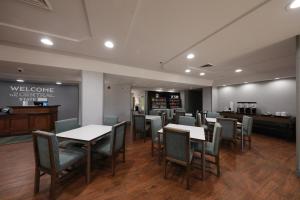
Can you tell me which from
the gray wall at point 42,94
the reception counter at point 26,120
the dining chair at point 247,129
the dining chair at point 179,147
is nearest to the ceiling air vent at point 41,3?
the dining chair at point 179,147

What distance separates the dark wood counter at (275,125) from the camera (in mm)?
4285

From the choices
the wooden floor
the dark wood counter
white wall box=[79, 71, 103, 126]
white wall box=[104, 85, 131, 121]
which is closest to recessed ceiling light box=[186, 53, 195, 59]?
white wall box=[79, 71, 103, 126]

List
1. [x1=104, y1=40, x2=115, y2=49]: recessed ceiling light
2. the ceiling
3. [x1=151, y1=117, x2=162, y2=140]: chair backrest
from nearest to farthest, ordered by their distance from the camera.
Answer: the ceiling, [x1=104, y1=40, x2=115, y2=49]: recessed ceiling light, [x1=151, y1=117, x2=162, y2=140]: chair backrest

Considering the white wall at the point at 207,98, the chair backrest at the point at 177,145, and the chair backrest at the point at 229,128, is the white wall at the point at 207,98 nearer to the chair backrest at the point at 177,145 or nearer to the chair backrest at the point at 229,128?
the chair backrest at the point at 229,128

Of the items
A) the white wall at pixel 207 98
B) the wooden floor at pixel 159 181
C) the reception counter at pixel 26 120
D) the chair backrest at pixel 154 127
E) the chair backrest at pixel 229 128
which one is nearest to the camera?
the wooden floor at pixel 159 181

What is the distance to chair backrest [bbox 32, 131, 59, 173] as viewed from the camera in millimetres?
1688

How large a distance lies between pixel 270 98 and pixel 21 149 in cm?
869

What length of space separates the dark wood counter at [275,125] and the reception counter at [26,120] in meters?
8.27

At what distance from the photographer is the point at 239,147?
12.2ft

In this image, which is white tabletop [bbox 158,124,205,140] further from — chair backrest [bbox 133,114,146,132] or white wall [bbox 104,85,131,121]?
white wall [bbox 104,85,131,121]

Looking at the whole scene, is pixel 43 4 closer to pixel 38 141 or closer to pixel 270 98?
pixel 38 141

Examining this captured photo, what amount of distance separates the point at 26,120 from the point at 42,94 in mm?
1786

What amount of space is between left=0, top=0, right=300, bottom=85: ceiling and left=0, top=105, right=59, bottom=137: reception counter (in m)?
3.35

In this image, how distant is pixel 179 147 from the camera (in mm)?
2041
